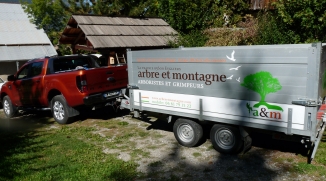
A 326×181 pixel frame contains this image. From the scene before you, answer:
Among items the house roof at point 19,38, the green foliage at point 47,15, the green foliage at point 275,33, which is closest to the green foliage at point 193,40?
the green foliage at point 275,33

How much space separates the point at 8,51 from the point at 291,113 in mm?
18415

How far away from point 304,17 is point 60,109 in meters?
7.89

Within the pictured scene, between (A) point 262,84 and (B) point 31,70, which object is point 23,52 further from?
(A) point 262,84

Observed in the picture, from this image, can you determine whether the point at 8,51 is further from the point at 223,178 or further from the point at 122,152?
the point at 223,178

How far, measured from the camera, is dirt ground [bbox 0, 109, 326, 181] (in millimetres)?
5590

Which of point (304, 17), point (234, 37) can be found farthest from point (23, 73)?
point (304, 17)

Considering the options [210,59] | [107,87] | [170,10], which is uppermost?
[170,10]

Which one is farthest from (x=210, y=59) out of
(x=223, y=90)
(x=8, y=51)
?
(x=8, y=51)

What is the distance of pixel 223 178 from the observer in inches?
216

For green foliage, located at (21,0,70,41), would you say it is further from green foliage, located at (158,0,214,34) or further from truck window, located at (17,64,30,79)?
truck window, located at (17,64,30,79)

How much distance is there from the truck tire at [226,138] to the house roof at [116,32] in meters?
6.63

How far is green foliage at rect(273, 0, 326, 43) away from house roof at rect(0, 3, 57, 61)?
14962 mm

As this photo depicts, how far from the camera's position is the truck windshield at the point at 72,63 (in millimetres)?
9969

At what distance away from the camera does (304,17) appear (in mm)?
10070
